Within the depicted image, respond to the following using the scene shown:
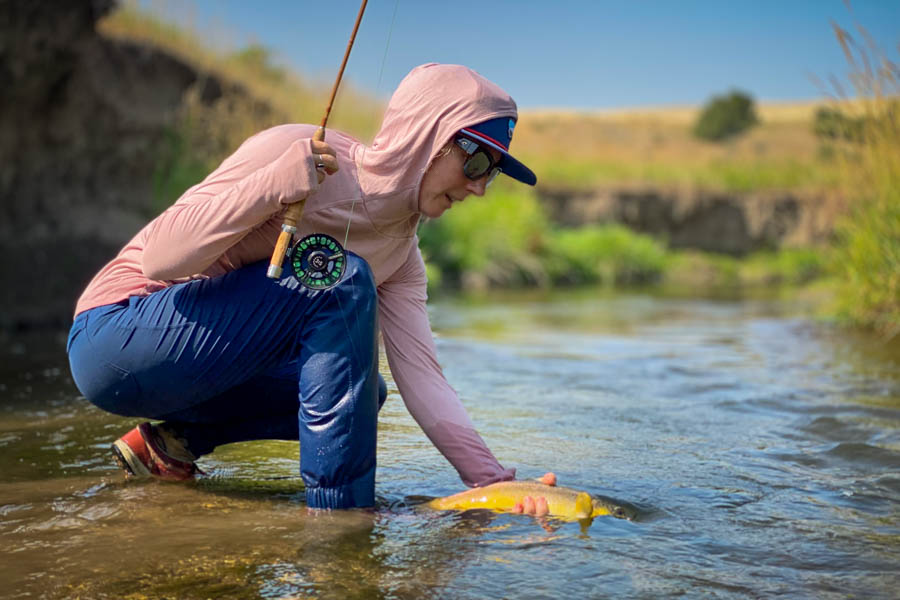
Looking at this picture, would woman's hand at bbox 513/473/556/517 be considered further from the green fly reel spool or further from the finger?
the green fly reel spool

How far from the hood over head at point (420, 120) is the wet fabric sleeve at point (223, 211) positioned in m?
0.23

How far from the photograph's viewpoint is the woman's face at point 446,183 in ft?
7.90

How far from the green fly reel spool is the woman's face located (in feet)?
0.87

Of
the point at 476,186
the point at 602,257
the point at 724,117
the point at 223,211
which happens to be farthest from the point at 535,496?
the point at 724,117

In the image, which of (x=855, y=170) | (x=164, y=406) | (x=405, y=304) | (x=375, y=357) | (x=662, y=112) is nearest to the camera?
(x=375, y=357)

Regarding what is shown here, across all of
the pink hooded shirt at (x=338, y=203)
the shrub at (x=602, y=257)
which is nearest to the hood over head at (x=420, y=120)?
the pink hooded shirt at (x=338, y=203)

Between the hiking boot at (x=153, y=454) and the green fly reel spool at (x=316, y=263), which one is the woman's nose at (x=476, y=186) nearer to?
the green fly reel spool at (x=316, y=263)

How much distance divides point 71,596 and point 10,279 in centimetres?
641

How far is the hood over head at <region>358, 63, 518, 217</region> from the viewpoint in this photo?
7.72ft

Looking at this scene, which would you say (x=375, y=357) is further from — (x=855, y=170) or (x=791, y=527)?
(x=855, y=170)

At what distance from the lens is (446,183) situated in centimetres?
244

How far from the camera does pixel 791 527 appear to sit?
2.51 metres

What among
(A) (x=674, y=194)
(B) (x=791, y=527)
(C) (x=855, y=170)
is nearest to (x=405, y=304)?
(B) (x=791, y=527)

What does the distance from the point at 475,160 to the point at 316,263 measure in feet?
1.50
